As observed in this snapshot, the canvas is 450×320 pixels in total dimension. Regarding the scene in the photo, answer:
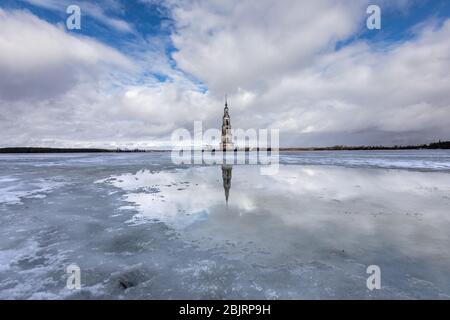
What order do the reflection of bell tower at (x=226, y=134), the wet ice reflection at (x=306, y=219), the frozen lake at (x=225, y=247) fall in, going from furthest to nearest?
1. the reflection of bell tower at (x=226, y=134)
2. the wet ice reflection at (x=306, y=219)
3. the frozen lake at (x=225, y=247)

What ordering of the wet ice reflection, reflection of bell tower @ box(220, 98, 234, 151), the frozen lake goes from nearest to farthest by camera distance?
the frozen lake
the wet ice reflection
reflection of bell tower @ box(220, 98, 234, 151)

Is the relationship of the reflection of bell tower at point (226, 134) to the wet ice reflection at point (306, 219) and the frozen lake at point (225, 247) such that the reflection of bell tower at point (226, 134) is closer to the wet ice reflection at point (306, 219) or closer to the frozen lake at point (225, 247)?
the wet ice reflection at point (306, 219)

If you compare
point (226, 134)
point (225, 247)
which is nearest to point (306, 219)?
point (225, 247)

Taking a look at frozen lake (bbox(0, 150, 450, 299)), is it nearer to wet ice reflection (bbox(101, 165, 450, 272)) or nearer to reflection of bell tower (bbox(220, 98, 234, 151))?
wet ice reflection (bbox(101, 165, 450, 272))

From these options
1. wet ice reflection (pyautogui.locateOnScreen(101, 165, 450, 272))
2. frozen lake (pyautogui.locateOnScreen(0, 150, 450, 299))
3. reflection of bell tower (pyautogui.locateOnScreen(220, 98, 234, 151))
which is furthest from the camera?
reflection of bell tower (pyautogui.locateOnScreen(220, 98, 234, 151))

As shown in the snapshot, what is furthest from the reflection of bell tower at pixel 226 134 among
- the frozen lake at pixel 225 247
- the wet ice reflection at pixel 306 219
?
the frozen lake at pixel 225 247

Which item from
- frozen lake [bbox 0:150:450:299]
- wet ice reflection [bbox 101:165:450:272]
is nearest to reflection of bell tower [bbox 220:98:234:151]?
wet ice reflection [bbox 101:165:450:272]

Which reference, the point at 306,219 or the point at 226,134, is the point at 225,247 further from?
the point at 226,134

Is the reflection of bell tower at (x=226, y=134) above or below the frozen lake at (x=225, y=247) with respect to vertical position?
above

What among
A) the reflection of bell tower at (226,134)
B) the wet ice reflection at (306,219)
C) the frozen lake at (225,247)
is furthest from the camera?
the reflection of bell tower at (226,134)

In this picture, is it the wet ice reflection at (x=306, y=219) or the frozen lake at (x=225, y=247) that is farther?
the wet ice reflection at (x=306, y=219)
